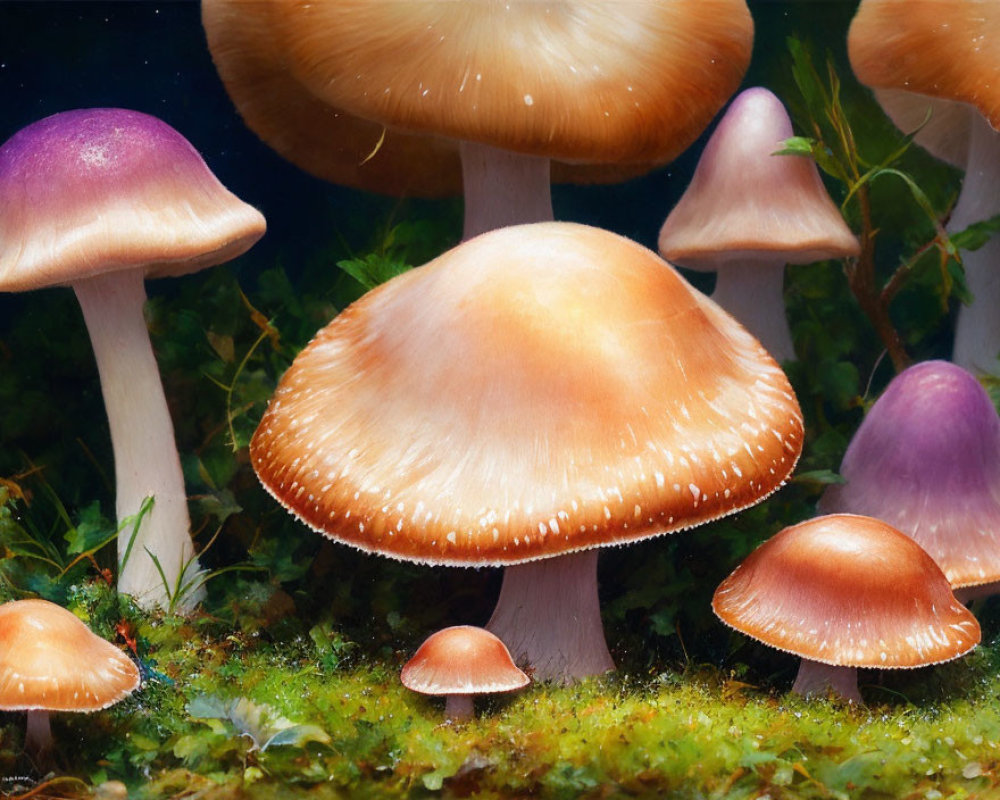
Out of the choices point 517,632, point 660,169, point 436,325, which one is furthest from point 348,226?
point 517,632

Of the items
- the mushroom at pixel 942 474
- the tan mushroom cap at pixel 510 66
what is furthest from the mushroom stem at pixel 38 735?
the mushroom at pixel 942 474

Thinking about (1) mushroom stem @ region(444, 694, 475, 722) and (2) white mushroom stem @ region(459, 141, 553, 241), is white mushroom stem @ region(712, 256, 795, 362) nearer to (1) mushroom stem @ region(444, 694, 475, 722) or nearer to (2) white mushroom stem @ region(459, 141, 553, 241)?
(2) white mushroom stem @ region(459, 141, 553, 241)

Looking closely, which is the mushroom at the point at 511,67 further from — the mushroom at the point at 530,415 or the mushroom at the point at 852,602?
the mushroom at the point at 852,602

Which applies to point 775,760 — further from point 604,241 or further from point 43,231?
point 43,231

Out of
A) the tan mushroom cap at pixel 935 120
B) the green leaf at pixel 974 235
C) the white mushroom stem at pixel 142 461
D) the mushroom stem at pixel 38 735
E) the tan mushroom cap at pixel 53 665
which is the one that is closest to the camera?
the tan mushroom cap at pixel 53 665

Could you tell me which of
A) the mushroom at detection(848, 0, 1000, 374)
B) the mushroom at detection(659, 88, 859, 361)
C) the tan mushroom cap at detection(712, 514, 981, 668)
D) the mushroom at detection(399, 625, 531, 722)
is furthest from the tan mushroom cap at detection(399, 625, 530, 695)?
the mushroom at detection(848, 0, 1000, 374)
